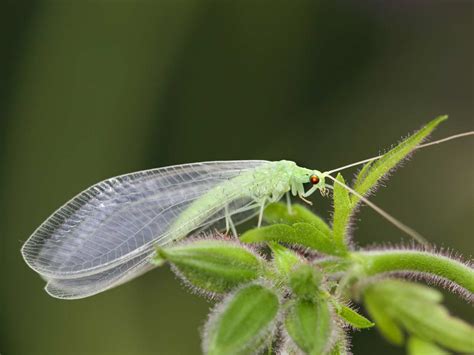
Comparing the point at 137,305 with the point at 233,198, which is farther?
the point at 137,305

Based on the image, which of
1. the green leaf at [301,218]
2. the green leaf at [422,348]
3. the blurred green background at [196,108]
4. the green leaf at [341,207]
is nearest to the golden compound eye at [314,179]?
the green leaf at [301,218]

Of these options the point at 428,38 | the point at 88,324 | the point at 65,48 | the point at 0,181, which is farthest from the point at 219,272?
the point at 428,38

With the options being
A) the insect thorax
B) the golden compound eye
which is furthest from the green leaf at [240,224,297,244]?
the golden compound eye

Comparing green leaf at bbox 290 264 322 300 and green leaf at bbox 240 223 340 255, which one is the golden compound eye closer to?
green leaf at bbox 240 223 340 255

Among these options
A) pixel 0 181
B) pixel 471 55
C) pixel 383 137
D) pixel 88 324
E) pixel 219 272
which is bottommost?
pixel 88 324

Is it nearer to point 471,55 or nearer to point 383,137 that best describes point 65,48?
point 383,137

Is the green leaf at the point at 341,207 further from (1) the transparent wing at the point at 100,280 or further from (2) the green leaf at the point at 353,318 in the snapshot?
(1) the transparent wing at the point at 100,280
